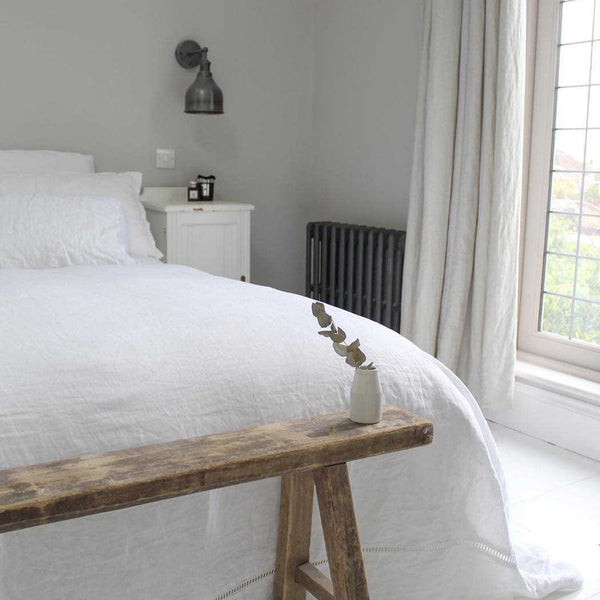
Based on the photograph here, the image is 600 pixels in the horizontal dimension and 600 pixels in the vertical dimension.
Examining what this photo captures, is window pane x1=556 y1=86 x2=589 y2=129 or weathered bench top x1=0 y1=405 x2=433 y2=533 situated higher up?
window pane x1=556 y1=86 x2=589 y2=129

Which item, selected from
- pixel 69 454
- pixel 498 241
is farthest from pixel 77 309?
pixel 498 241

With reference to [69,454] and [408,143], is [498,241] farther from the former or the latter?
[69,454]

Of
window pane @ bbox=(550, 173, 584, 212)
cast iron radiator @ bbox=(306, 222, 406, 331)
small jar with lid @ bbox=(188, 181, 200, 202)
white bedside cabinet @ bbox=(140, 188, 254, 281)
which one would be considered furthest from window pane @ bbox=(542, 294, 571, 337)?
small jar with lid @ bbox=(188, 181, 200, 202)

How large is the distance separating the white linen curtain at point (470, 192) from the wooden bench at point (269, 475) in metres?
1.60

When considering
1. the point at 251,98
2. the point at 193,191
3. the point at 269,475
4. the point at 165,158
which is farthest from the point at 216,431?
the point at 251,98

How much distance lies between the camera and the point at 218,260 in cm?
358

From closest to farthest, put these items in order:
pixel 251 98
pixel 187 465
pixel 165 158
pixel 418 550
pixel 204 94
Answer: pixel 187 465, pixel 418 550, pixel 204 94, pixel 165 158, pixel 251 98

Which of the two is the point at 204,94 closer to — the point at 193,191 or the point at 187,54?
the point at 187,54

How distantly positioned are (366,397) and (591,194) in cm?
189

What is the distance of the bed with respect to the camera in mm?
1322

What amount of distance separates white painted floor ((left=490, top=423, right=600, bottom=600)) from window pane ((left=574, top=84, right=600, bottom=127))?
1.22 meters

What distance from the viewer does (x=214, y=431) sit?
144 cm

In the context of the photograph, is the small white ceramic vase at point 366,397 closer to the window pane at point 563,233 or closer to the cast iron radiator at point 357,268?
the window pane at point 563,233

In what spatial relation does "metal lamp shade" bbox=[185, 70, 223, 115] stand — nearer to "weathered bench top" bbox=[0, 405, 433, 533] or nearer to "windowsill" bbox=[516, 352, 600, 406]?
"windowsill" bbox=[516, 352, 600, 406]
